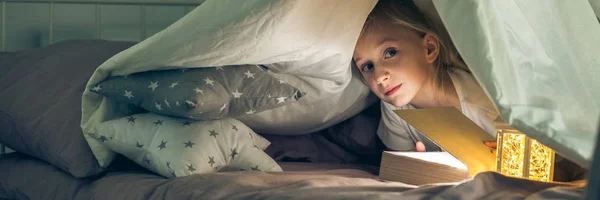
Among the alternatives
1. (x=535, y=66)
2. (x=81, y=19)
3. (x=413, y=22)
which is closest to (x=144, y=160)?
(x=413, y=22)

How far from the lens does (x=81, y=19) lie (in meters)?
2.58

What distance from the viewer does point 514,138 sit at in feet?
4.95

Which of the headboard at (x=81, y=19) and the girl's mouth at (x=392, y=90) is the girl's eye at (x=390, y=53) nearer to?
the girl's mouth at (x=392, y=90)

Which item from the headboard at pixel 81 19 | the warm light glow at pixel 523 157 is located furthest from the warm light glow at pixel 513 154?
the headboard at pixel 81 19

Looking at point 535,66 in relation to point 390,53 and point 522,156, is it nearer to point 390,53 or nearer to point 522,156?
point 522,156

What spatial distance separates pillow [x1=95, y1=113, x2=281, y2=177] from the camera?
163 centimetres

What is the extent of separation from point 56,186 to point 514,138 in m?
0.96

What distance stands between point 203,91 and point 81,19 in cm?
109

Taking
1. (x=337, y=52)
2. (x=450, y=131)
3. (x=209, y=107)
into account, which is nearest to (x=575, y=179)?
(x=450, y=131)

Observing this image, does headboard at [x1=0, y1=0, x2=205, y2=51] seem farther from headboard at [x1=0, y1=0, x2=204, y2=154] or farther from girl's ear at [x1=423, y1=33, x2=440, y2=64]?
girl's ear at [x1=423, y1=33, x2=440, y2=64]

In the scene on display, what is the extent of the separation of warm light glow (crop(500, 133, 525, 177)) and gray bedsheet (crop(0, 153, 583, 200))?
0.20 metres

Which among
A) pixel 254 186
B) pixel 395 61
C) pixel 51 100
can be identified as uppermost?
pixel 395 61

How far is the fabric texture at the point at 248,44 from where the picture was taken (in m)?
1.60

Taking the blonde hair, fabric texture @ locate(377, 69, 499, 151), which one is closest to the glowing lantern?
fabric texture @ locate(377, 69, 499, 151)
